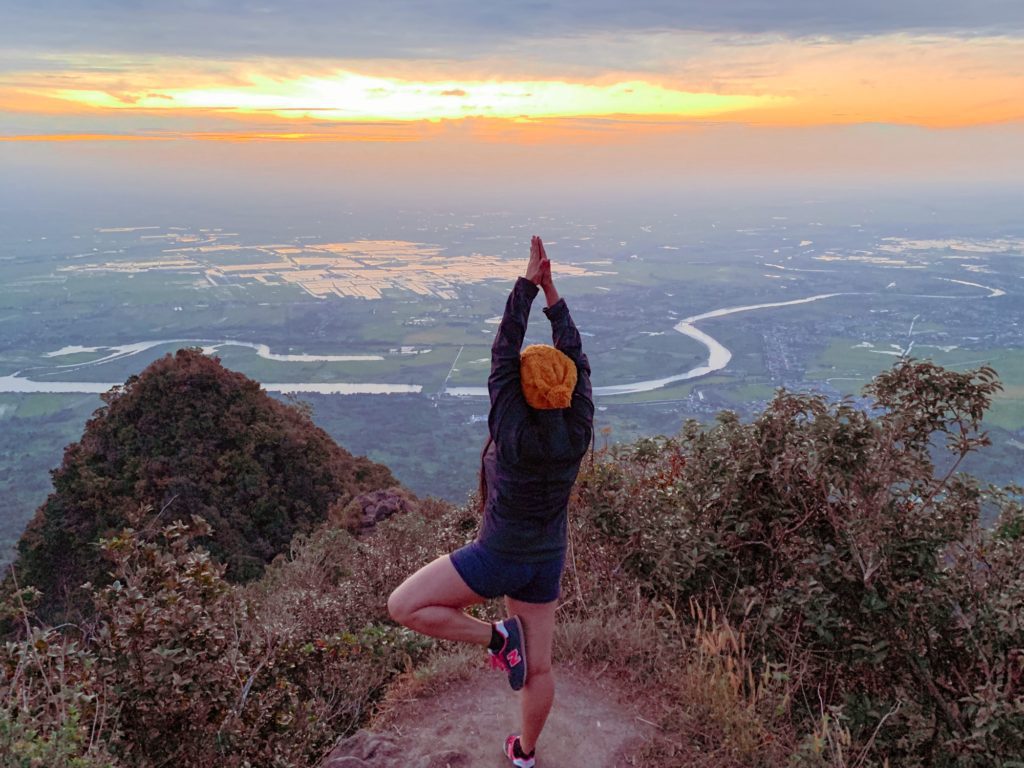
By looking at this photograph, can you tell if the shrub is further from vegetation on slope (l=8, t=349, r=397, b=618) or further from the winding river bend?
the winding river bend

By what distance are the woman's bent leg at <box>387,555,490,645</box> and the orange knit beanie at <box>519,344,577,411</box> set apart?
0.81 meters

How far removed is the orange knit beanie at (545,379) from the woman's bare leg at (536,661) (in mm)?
917

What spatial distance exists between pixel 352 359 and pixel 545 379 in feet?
126

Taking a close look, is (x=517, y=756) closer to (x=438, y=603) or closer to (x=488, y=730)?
(x=488, y=730)

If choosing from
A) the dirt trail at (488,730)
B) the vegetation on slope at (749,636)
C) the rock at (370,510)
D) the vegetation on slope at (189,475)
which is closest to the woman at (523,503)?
the dirt trail at (488,730)

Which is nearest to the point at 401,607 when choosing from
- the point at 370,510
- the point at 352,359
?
the point at 370,510

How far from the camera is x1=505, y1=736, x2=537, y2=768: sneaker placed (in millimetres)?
3430

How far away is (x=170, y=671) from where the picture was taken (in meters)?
3.50

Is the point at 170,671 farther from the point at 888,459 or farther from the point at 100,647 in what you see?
the point at 888,459

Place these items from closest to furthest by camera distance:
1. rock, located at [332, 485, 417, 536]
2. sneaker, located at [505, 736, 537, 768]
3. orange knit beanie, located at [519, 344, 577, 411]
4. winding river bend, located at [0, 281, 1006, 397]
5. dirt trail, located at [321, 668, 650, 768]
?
orange knit beanie, located at [519, 344, 577, 411] → sneaker, located at [505, 736, 537, 768] → dirt trail, located at [321, 668, 650, 768] → rock, located at [332, 485, 417, 536] → winding river bend, located at [0, 281, 1006, 397]

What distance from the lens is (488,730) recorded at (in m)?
3.81

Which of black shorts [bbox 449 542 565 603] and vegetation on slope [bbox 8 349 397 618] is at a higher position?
black shorts [bbox 449 542 565 603]

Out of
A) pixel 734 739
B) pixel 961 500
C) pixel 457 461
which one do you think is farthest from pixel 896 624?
pixel 457 461

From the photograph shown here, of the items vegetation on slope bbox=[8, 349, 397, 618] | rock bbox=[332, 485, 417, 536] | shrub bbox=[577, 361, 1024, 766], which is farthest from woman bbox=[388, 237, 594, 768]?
vegetation on slope bbox=[8, 349, 397, 618]
